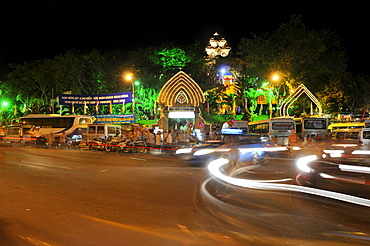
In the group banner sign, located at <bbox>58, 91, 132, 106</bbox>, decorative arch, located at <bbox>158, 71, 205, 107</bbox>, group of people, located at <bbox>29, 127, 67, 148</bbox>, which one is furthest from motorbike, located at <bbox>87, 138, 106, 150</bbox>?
decorative arch, located at <bbox>158, 71, 205, 107</bbox>

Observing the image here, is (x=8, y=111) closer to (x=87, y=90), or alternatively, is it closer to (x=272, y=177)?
(x=87, y=90)

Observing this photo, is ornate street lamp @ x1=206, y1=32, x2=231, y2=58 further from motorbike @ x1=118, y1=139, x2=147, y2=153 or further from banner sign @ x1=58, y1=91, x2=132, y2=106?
motorbike @ x1=118, y1=139, x2=147, y2=153

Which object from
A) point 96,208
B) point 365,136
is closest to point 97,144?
point 96,208

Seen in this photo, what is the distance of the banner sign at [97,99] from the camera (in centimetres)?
3981

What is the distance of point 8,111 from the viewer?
57.6 m

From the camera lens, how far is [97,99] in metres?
41.7

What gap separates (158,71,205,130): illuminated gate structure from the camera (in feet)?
131

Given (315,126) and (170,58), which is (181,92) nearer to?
(170,58)

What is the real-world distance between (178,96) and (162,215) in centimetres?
3448

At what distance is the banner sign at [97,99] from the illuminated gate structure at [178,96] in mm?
4222

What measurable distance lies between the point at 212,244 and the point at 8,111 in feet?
200

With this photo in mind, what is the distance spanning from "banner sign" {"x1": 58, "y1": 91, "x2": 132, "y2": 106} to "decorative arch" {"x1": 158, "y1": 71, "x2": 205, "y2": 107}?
13.6 ft

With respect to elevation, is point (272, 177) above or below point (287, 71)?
below

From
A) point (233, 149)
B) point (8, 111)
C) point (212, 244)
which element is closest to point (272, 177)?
point (233, 149)
